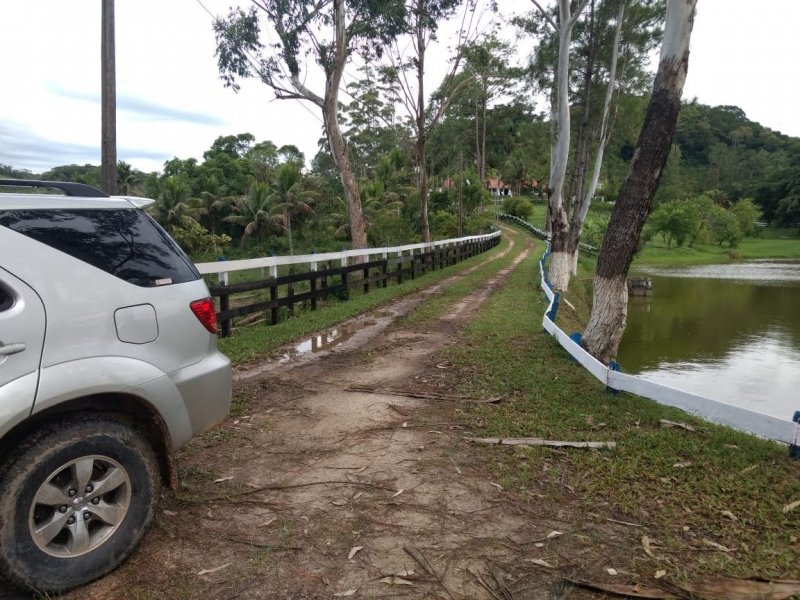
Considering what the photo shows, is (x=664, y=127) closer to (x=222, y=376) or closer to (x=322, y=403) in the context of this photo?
(x=322, y=403)

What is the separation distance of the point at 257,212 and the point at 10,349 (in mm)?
37693

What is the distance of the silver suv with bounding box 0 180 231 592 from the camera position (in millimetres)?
2248

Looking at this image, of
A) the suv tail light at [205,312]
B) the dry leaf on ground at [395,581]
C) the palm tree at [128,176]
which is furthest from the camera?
the palm tree at [128,176]

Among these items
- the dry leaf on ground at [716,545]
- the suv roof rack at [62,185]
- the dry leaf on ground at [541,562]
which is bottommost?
the dry leaf on ground at [716,545]

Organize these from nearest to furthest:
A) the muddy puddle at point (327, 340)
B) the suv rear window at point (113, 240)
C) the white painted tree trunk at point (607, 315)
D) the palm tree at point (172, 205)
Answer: the suv rear window at point (113, 240), the white painted tree trunk at point (607, 315), the muddy puddle at point (327, 340), the palm tree at point (172, 205)

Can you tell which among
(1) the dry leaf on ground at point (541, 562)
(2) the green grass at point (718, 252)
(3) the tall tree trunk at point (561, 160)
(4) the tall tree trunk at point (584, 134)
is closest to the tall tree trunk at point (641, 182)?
(1) the dry leaf on ground at point (541, 562)

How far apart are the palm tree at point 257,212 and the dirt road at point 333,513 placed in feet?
112

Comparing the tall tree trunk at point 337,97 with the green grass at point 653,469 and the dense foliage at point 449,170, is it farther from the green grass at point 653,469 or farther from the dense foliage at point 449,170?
the green grass at point 653,469

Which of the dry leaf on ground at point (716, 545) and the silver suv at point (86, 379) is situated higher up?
the silver suv at point (86, 379)

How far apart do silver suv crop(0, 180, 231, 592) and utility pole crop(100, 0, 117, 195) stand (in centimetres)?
485

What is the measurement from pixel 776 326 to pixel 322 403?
19116 mm

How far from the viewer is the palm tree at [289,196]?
3784 cm

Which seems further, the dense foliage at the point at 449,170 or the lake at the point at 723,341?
the dense foliage at the point at 449,170

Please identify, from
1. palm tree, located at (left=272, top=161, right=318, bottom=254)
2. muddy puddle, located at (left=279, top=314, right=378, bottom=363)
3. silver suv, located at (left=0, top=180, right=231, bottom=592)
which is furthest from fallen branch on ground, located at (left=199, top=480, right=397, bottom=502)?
palm tree, located at (left=272, top=161, right=318, bottom=254)
